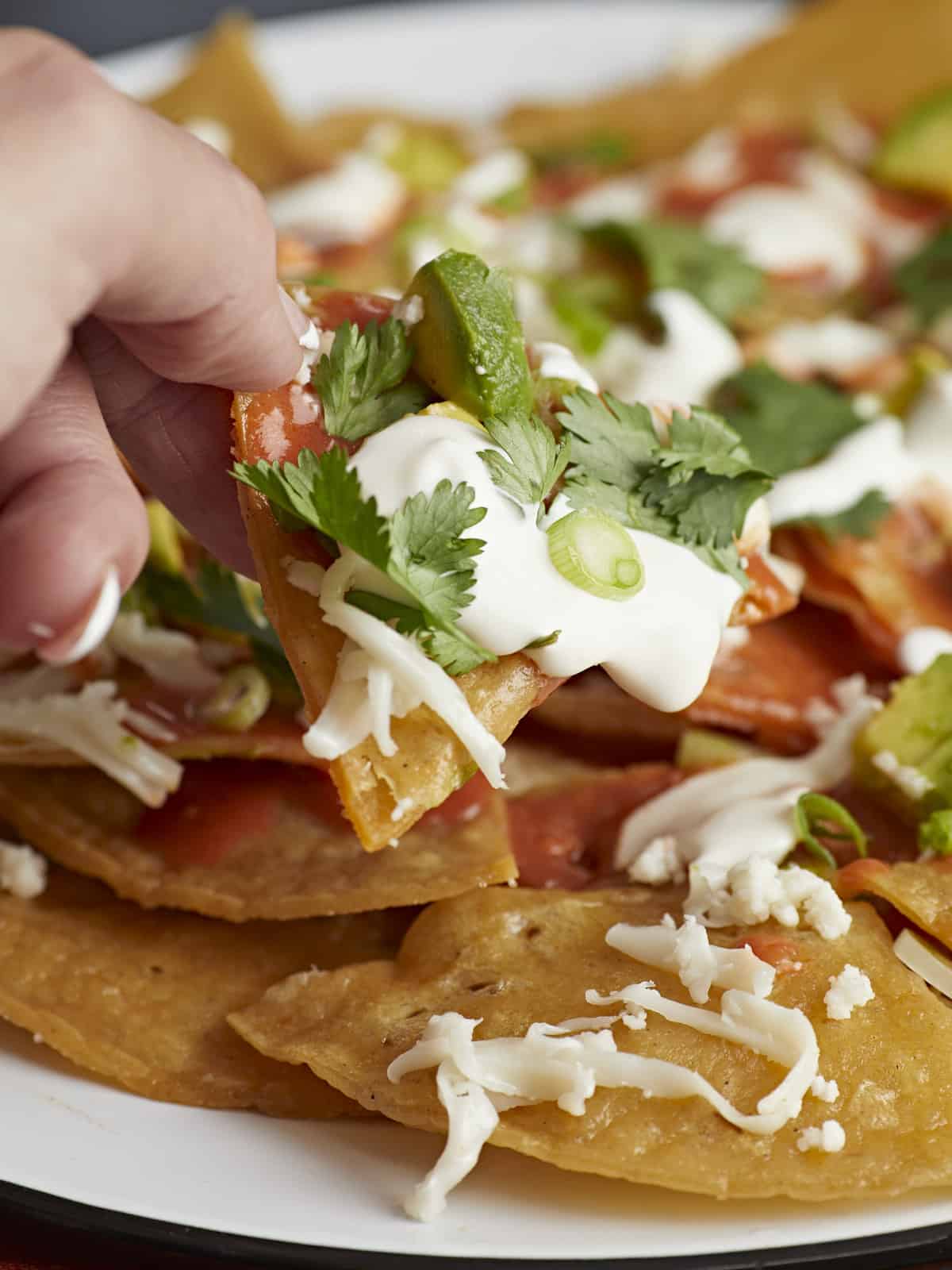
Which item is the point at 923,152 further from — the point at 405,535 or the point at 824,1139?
the point at 824,1139

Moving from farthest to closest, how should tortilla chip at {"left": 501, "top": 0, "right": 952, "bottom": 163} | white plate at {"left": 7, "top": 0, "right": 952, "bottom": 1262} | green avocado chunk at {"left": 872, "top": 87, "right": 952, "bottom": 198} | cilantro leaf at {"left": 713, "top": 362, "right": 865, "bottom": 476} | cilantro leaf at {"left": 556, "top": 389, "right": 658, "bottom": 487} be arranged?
tortilla chip at {"left": 501, "top": 0, "right": 952, "bottom": 163} → green avocado chunk at {"left": 872, "top": 87, "right": 952, "bottom": 198} → cilantro leaf at {"left": 713, "top": 362, "right": 865, "bottom": 476} → cilantro leaf at {"left": 556, "top": 389, "right": 658, "bottom": 487} → white plate at {"left": 7, "top": 0, "right": 952, "bottom": 1262}

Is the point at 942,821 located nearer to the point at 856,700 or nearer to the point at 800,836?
the point at 800,836

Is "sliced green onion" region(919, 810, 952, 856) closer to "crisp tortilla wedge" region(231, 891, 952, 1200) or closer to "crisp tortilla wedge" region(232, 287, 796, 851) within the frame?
"crisp tortilla wedge" region(231, 891, 952, 1200)

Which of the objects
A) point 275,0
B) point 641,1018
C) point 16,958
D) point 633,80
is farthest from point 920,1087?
point 275,0

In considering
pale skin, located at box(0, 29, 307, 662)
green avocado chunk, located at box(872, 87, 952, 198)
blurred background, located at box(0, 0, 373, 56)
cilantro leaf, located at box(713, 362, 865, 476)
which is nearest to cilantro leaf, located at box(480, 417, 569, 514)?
pale skin, located at box(0, 29, 307, 662)

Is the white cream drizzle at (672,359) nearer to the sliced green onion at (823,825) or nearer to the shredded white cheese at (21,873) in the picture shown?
the sliced green onion at (823,825)
